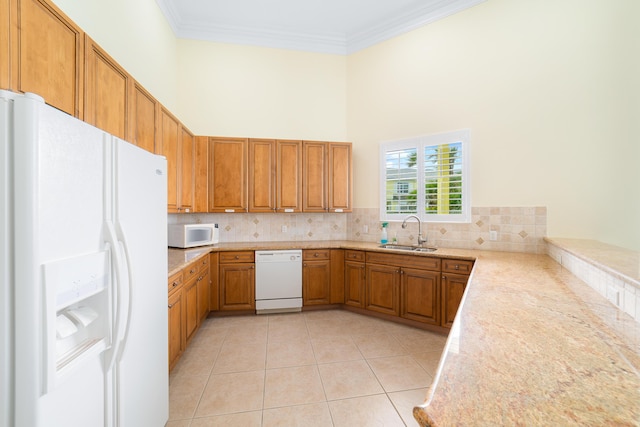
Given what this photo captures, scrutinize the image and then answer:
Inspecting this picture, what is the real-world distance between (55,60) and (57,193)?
0.89 m

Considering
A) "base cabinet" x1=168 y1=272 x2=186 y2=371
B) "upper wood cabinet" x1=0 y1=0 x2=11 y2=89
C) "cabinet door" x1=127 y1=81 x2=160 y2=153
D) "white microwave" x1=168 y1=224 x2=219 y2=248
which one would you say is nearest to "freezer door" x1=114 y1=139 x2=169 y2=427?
"upper wood cabinet" x1=0 y1=0 x2=11 y2=89

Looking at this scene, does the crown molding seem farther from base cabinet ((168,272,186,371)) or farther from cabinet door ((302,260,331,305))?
base cabinet ((168,272,186,371))

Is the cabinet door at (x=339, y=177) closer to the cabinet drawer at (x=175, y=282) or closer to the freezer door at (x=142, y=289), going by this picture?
the cabinet drawer at (x=175, y=282)

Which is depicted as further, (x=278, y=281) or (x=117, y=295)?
(x=278, y=281)

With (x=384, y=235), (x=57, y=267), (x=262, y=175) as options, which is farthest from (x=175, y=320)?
(x=384, y=235)

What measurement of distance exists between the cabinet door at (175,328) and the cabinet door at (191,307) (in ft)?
0.39

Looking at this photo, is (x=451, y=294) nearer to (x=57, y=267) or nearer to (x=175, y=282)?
(x=175, y=282)

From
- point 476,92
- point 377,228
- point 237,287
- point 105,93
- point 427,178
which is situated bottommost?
point 237,287

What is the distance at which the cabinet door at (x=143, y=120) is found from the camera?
207 centimetres

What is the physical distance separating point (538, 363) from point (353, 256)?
2.86 meters

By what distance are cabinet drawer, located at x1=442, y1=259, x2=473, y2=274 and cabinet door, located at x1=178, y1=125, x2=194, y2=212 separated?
3.02 meters

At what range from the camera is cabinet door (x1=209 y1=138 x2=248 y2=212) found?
3.68m

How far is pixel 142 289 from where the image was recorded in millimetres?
1390

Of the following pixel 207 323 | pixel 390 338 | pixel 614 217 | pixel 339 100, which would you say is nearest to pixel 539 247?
pixel 614 217
